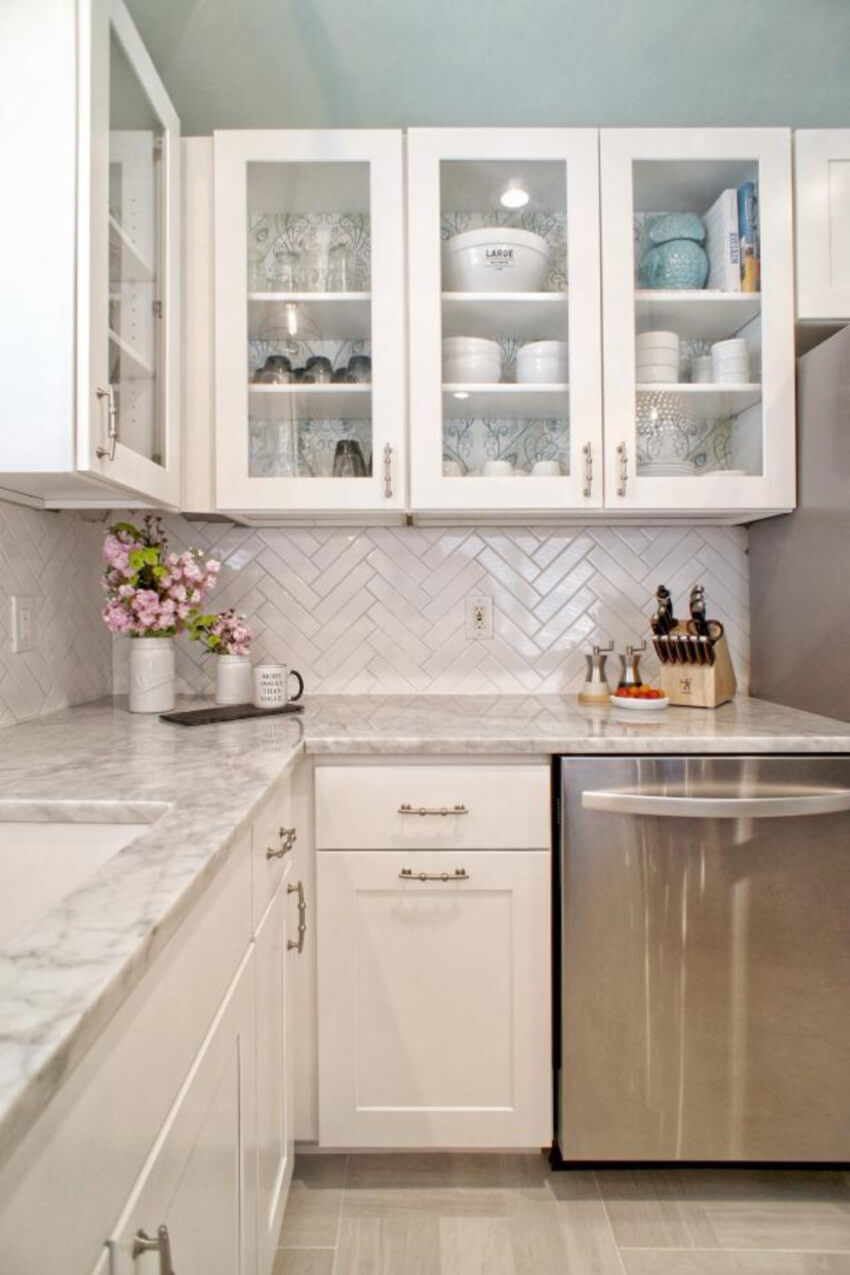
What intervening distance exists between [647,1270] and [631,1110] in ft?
0.78

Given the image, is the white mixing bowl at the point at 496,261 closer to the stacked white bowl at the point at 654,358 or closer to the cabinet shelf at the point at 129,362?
the stacked white bowl at the point at 654,358

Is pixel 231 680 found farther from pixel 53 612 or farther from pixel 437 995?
pixel 437 995

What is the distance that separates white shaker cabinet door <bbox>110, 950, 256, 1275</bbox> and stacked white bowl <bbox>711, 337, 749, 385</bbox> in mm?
1653

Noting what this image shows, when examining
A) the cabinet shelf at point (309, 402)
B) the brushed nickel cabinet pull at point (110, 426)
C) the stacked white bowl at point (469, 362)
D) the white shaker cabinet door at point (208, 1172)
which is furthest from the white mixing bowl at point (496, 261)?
the white shaker cabinet door at point (208, 1172)

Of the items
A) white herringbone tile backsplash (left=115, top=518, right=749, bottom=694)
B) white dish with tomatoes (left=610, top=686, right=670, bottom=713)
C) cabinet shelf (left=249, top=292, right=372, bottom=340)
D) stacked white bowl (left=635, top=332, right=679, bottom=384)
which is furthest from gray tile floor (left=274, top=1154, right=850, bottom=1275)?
cabinet shelf (left=249, top=292, right=372, bottom=340)

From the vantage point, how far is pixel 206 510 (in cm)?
172

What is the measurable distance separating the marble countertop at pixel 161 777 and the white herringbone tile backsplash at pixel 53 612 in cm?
8

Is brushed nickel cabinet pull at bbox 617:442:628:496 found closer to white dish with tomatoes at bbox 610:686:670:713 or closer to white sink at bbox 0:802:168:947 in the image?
white dish with tomatoes at bbox 610:686:670:713

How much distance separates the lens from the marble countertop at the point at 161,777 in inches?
18.1

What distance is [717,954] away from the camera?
1381 mm

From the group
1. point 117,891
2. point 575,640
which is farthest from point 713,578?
point 117,891

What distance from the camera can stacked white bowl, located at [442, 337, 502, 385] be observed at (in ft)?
5.65

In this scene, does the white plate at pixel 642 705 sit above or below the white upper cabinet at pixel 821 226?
below

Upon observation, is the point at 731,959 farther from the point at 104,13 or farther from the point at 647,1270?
the point at 104,13
